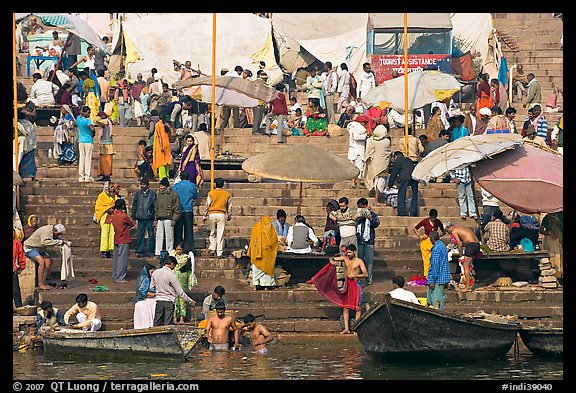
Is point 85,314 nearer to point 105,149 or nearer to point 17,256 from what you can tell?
point 17,256

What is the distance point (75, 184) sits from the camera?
→ 24.6 meters

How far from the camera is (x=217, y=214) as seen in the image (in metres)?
22.6

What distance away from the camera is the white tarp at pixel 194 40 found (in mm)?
33781

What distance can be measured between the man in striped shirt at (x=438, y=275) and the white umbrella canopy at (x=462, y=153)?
1491 millimetres

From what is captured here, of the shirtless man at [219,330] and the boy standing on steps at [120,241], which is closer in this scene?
the shirtless man at [219,330]

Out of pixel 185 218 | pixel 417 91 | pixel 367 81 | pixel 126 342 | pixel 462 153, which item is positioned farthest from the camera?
pixel 367 81

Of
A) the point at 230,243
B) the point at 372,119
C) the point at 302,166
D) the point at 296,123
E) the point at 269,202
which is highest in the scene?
the point at 296,123

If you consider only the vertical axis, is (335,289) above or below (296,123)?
below

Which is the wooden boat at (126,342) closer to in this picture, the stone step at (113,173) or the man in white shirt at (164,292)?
the man in white shirt at (164,292)

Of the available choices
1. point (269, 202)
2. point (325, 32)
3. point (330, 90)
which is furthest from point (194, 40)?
point (269, 202)

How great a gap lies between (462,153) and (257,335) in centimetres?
435

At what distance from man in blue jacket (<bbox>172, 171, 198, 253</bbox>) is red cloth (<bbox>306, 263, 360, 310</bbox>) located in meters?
2.67

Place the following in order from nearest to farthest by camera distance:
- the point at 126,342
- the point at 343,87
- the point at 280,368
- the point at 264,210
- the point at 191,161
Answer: the point at 280,368 < the point at 126,342 < the point at 264,210 < the point at 191,161 < the point at 343,87

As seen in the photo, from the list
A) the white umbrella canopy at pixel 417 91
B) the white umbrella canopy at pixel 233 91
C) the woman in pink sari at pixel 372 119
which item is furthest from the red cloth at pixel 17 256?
the white umbrella canopy at pixel 417 91
